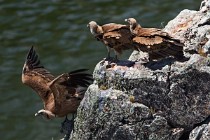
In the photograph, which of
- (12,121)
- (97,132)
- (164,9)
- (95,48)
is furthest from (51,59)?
(97,132)

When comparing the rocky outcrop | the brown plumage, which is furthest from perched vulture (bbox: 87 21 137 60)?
the brown plumage

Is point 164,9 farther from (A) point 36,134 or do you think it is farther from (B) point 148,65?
(B) point 148,65

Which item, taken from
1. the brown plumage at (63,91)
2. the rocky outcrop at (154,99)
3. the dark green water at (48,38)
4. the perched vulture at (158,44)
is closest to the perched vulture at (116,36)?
the perched vulture at (158,44)

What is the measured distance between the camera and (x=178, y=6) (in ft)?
86.4

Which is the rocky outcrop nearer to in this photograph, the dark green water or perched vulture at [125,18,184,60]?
perched vulture at [125,18,184,60]

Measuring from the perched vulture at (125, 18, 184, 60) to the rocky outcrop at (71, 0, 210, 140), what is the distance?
180mm

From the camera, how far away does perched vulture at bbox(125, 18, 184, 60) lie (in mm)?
11156

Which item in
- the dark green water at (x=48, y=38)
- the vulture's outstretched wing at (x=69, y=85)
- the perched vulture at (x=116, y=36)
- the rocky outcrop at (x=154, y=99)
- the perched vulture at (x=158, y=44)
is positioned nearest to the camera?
the rocky outcrop at (x=154, y=99)

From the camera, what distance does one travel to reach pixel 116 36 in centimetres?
1167

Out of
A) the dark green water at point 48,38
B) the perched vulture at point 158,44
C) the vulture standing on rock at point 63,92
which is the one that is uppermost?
the perched vulture at point 158,44

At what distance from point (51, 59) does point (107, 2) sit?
4.85 metres

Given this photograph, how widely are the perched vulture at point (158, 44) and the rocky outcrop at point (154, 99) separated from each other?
0.18 meters

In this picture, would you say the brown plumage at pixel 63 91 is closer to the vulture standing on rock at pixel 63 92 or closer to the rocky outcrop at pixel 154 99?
the vulture standing on rock at pixel 63 92

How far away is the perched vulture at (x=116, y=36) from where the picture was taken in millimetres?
11648
